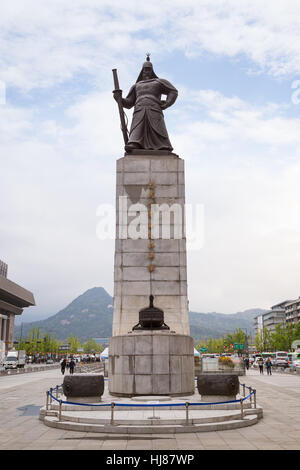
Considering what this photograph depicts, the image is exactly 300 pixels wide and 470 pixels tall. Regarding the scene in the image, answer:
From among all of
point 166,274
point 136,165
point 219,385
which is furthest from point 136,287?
point 219,385

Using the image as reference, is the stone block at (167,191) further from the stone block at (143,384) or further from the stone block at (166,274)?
the stone block at (143,384)

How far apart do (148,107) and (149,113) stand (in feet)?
1.33

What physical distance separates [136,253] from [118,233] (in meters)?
1.53

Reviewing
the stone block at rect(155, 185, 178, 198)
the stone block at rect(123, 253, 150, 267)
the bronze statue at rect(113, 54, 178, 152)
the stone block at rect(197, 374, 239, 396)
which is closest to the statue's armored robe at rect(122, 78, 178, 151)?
the bronze statue at rect(113, 54, 178, 152)

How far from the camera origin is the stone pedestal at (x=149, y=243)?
21500 millimetres

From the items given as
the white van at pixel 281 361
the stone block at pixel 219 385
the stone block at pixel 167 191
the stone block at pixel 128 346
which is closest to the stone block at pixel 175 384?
the stone block at pixel 219 385

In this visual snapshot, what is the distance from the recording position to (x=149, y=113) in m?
25.2

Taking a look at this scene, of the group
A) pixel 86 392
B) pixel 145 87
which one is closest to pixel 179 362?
pixel 86 392

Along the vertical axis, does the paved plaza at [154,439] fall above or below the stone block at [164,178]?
below

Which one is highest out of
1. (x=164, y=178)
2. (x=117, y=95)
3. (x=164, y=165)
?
(x=117, y=95)

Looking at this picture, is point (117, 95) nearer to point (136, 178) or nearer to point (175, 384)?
point (136, 178)

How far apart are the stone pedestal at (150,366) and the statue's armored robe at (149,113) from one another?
458 inches

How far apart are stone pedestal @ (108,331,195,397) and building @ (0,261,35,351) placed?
78.6m
